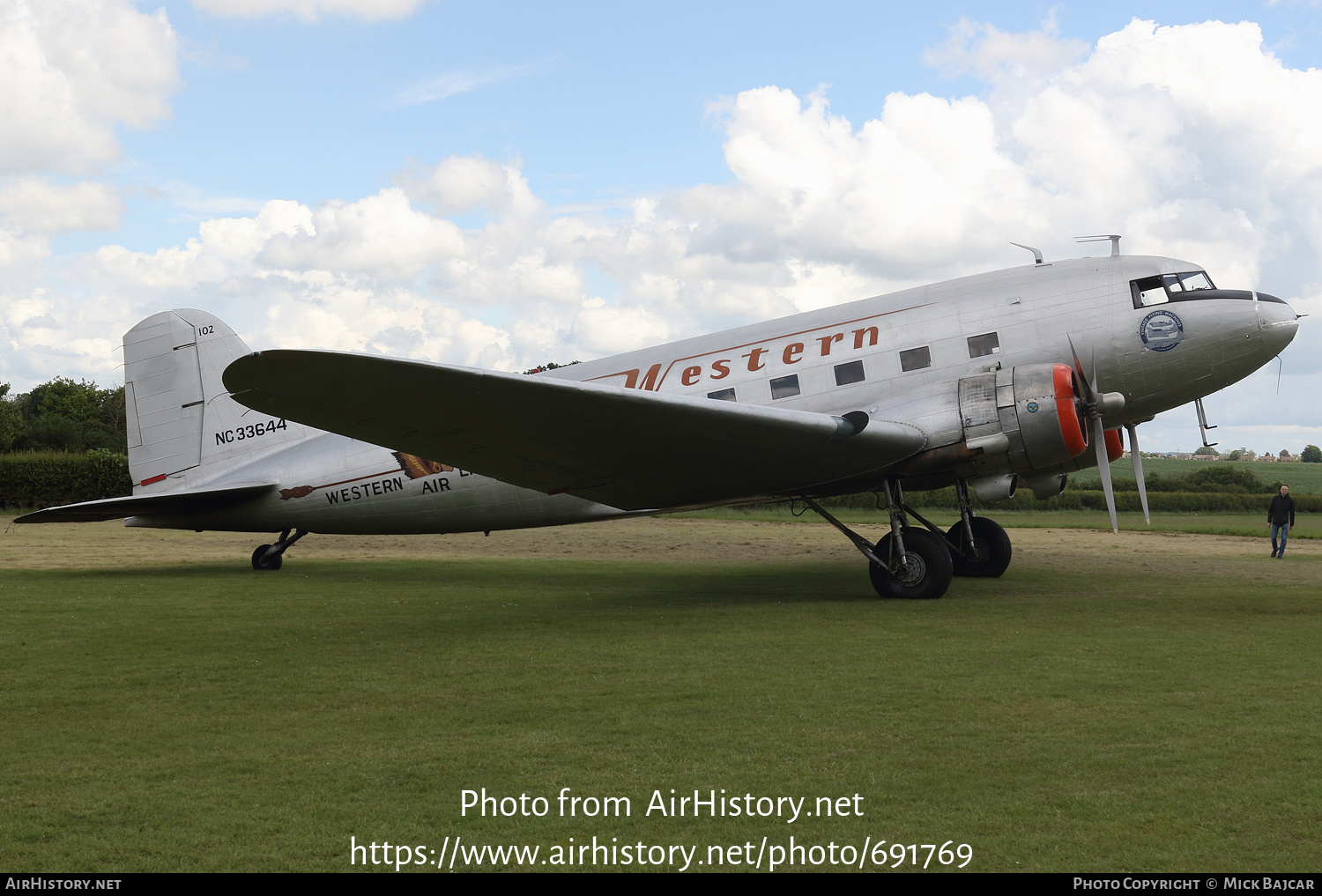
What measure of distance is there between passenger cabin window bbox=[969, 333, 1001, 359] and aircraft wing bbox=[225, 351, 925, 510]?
5.61 feet

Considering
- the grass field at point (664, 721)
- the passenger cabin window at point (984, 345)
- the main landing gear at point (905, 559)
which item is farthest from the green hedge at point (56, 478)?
the passenger cabin window at point (984, 345)

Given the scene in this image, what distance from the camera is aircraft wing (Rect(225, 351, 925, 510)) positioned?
8.38m

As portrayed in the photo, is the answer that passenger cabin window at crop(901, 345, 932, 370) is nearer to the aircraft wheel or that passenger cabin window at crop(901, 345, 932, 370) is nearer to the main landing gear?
the main landing gear

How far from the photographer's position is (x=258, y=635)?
31.9 ft

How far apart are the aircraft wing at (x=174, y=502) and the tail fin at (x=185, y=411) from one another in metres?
0.62

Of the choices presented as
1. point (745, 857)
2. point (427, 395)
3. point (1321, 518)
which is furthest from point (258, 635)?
point (1321, 518)

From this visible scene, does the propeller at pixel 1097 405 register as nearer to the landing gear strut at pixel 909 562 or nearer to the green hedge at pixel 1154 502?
the landing gear strut at pixel 909 562

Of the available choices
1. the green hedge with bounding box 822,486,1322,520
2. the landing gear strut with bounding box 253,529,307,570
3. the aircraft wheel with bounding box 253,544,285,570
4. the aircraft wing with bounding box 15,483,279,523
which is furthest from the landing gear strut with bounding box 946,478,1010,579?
the green hedge with bounding box 822,486,1322,520

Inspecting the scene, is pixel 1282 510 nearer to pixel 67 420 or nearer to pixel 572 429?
pixel 572 429

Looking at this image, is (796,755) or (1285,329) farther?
(1285,329)

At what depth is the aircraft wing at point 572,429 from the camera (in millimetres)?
8383

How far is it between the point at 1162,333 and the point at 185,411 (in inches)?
600
